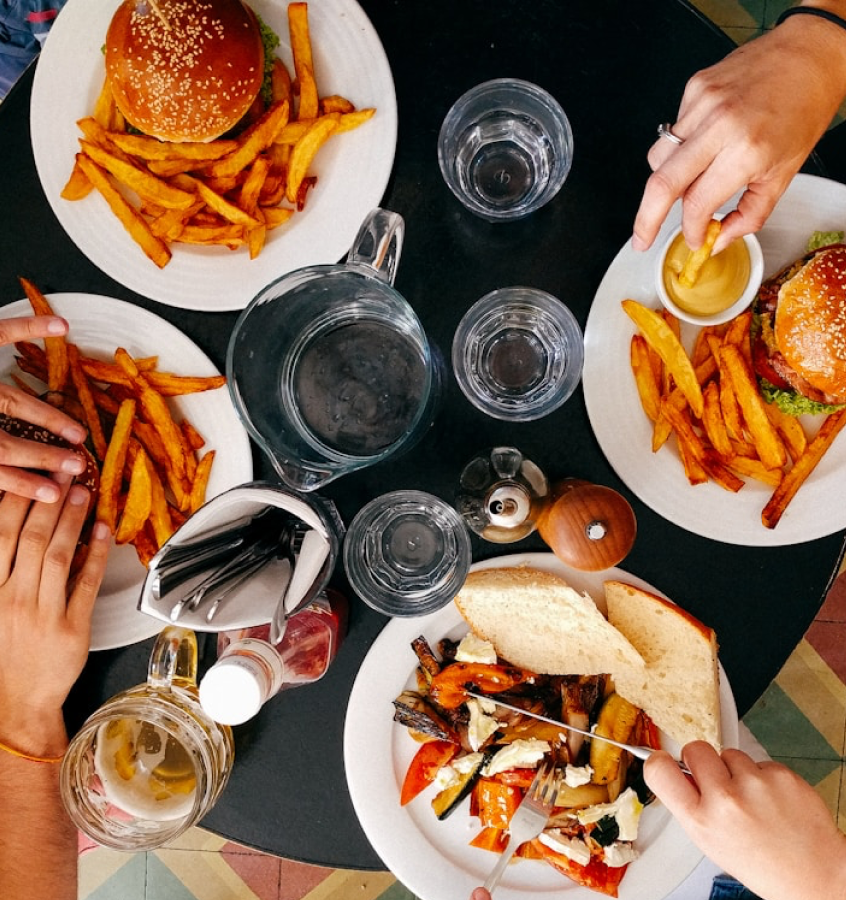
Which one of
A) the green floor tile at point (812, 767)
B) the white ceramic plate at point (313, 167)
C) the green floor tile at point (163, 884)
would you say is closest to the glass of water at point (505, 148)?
the white ceramic plate at point (313, 167)

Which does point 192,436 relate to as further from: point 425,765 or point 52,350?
point 425,765

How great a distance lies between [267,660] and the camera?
1.36 meters

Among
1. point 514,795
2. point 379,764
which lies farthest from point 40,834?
point 514,795

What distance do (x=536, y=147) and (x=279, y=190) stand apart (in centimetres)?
51

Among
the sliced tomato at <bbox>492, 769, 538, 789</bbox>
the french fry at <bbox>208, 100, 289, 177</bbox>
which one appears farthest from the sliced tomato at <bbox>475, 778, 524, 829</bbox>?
the french fry at <bbox>208, 100, 289, 177</bbox>

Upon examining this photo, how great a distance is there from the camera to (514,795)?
1615 millimetres

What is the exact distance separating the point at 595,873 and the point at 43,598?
47.6 inches

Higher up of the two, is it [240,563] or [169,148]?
[169,148]

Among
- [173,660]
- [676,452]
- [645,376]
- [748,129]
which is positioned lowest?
[173,660]

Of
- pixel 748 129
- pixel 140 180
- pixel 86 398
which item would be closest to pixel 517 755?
pixel 86 398

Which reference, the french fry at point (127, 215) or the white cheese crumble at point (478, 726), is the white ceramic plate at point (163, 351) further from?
the white cheese crumble at point (478, 726)

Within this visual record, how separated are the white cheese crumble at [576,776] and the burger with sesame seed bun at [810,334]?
0.80 m

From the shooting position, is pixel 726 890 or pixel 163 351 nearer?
pixel 163 351

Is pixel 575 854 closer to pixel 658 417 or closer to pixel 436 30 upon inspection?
pixel 658 417
